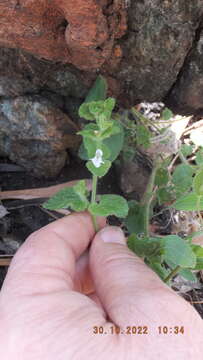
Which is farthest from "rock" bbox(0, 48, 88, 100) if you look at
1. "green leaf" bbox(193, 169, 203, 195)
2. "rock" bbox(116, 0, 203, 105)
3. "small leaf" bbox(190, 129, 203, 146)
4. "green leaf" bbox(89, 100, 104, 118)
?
"small leaf" bbox(190, 129, 203, 146)

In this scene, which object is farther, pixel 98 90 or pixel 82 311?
pixel 98 90

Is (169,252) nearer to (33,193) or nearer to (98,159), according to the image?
(98,159)

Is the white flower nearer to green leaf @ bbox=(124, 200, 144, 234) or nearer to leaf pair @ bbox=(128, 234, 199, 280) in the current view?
leaf pair @ bbox=(128, 234, 199, 280)

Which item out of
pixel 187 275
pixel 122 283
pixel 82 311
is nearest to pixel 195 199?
pixel 187 275

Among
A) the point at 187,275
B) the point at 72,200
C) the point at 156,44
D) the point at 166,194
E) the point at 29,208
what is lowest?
the point at 29,208

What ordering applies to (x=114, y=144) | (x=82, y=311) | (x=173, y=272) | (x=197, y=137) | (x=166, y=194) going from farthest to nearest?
(x=197, y=137) → (x=166, y=194) → (x=114, y=144) → (x=173, y=272) → (x=82, y=311)

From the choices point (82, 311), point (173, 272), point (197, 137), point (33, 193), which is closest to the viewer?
point (82, 311)

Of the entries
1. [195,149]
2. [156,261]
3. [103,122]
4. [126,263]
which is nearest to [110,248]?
[126,263]

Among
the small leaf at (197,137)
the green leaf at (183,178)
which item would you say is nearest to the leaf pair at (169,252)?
the green leaf at (183,178)
